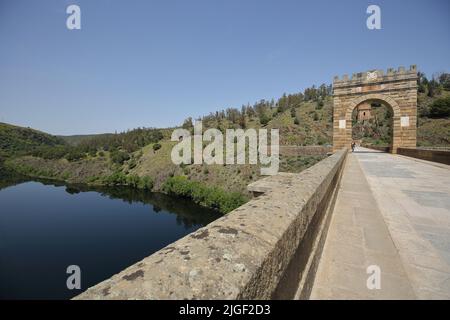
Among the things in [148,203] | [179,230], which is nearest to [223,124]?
[148,203]

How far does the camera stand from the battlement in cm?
1696

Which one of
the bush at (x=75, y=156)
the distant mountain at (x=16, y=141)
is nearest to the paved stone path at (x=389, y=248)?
the bush at (x=75, y=156)

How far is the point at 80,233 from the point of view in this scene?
2973 centimetres

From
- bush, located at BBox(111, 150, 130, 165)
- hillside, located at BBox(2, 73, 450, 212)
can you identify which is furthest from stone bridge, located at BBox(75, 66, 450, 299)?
bush, located at BBox(111, 150, 130, 165)

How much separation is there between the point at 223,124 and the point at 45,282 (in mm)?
43437

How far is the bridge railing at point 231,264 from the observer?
734 millimetres

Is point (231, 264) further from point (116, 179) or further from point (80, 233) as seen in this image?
point (116, 179)

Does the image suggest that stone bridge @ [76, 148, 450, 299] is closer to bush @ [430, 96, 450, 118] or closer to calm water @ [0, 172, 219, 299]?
calm water @ [0, 172, 219, 299]

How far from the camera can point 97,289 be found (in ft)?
2.49

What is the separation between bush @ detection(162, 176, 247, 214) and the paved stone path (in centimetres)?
2222

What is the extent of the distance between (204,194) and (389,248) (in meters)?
30.8

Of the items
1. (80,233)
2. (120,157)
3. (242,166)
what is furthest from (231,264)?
(120,157)

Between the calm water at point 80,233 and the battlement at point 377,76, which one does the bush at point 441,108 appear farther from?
the calm water at point 80,233
